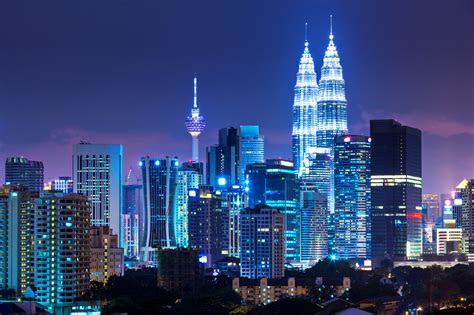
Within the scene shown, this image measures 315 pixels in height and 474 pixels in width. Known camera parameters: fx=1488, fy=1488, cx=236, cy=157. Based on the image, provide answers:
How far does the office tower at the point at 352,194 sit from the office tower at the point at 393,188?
1.94 metres

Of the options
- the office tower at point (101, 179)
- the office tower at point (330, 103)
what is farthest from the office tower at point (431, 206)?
the office tower at point (101, 179)

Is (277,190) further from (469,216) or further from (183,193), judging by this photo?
(469,216)

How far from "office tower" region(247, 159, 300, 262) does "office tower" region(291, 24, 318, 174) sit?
13.8m

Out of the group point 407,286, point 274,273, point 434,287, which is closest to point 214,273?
point 274,273

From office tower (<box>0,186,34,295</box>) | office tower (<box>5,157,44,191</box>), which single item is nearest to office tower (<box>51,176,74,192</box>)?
office tower (<box>5,157,44,191</box>)

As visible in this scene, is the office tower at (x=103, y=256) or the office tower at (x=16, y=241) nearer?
the office tower at (x=16, y=241)

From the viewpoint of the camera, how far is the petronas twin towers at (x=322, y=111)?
5723 inches

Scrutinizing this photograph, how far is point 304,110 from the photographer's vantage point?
14588 cm

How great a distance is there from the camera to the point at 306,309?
63.5 m

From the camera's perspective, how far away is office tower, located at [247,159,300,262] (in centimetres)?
12812

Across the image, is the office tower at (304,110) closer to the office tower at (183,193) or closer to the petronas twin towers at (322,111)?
the petronas twin towers at (322,111)

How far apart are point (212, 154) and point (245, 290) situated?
54.7 m

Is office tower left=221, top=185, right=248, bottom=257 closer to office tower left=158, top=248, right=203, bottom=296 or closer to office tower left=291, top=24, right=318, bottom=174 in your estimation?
office tower left=291, top=24, right=318, bottom=174

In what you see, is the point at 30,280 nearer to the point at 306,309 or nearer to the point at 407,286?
the point at 306,309
